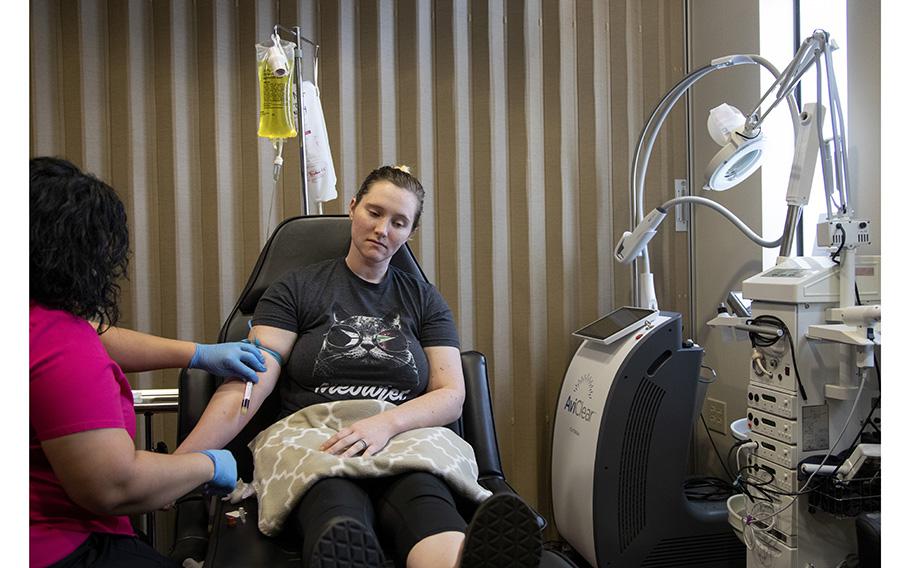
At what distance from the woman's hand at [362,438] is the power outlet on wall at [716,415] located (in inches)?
62.5

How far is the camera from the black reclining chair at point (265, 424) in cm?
121

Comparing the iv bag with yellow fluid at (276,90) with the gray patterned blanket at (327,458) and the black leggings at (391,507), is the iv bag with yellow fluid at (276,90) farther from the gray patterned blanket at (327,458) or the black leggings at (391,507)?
the black leggings at (391,507)

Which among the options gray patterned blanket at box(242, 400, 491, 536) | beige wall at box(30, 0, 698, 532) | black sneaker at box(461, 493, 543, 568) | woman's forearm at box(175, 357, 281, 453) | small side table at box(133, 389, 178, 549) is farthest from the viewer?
beige wall at box(30, 0, 698, 532)

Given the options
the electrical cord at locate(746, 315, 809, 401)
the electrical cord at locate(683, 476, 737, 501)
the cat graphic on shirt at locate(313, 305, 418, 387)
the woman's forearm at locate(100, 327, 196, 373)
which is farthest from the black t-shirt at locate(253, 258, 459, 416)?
the electrical cord at locate(683, 476, 737, 501)

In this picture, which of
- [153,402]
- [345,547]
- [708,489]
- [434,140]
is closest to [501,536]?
[345,547]

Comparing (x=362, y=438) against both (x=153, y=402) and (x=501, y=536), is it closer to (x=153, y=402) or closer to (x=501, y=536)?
(x=501, y=536)

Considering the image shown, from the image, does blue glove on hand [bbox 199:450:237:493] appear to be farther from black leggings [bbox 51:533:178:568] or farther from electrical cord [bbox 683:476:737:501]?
electrical cord [bbox 683:476:737:501]

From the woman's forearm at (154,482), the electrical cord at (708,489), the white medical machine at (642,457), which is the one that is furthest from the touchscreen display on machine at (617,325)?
the woman's forearm at (154,482)

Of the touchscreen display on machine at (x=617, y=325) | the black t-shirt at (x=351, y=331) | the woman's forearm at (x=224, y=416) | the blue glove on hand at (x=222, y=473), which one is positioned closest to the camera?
the blue glove on hand at (x=222, y=473)

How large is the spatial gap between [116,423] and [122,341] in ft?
1.56

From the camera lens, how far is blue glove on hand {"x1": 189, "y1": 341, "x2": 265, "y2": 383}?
1.41 metres

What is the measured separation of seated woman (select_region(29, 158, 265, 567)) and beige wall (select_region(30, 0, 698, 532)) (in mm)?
1442

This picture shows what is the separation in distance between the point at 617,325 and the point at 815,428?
61 centimetres
